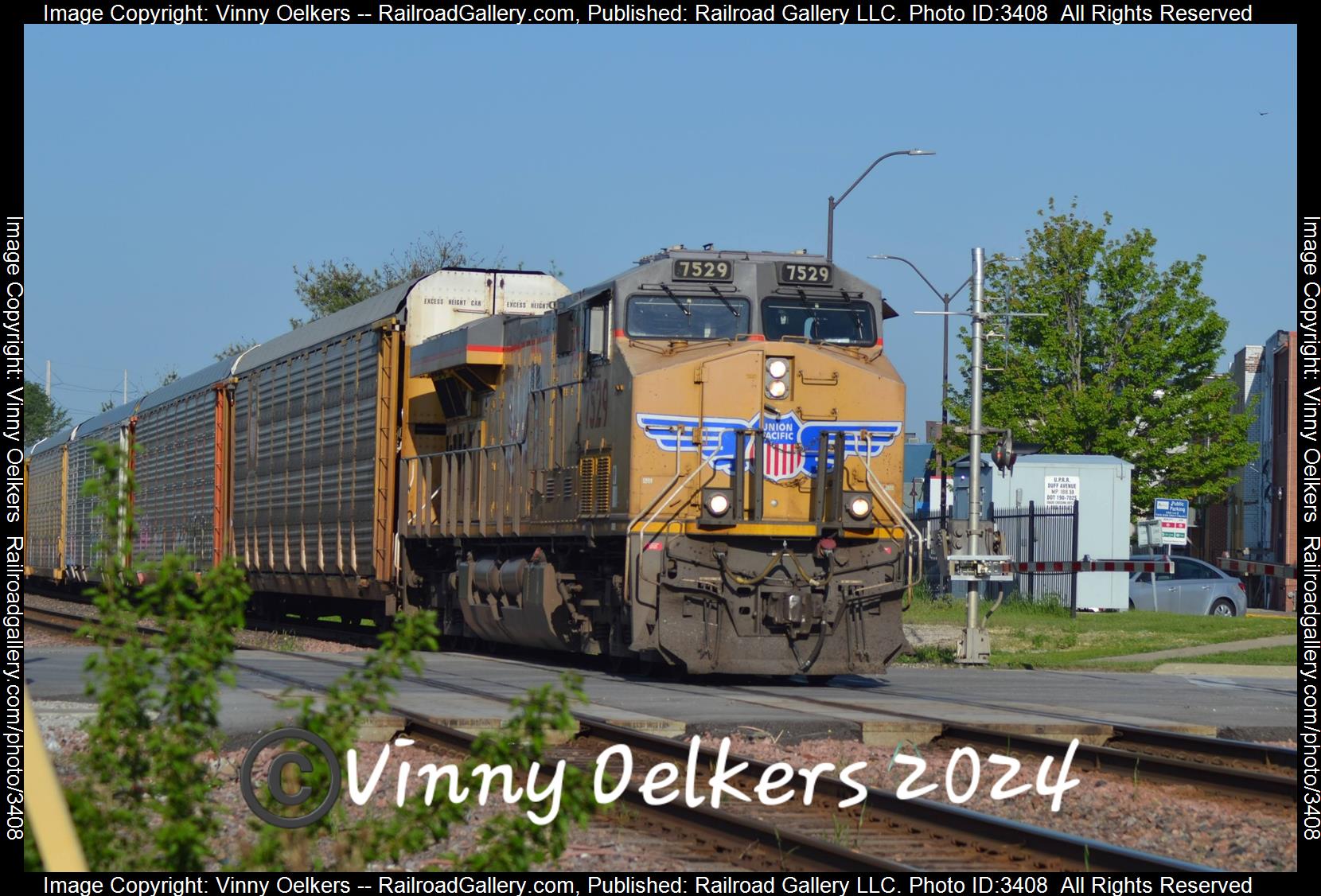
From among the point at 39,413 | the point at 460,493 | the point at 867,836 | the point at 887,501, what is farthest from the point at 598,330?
the point at 39,413

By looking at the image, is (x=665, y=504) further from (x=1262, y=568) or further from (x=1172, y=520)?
(x=1172, y=520)

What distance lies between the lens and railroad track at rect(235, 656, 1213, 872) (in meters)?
7.29

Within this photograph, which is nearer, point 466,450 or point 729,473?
point 729,473

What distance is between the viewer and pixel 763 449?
15719 mm

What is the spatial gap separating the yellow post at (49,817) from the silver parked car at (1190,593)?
32.8 m

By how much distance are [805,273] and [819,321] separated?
1.67 ft

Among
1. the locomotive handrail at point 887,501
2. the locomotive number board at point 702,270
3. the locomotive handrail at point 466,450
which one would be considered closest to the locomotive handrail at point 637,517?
the locomotive number board at point 702,270

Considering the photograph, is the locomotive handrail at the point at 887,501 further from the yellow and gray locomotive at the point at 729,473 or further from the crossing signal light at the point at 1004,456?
the crossing signal light at the point at 1004,456

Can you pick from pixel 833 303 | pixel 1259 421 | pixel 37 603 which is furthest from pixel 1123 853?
pixel 1259 421

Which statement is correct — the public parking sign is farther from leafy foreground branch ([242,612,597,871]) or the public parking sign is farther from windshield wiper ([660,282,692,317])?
leafy foreground branch ([242,612,597,871])

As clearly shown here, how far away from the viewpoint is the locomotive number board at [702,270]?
52.9ft

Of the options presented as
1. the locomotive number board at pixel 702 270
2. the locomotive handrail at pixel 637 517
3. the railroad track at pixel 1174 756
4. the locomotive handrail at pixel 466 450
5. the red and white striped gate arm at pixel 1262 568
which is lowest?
the railroad track at pixel 1174 756

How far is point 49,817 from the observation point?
4.07 m
